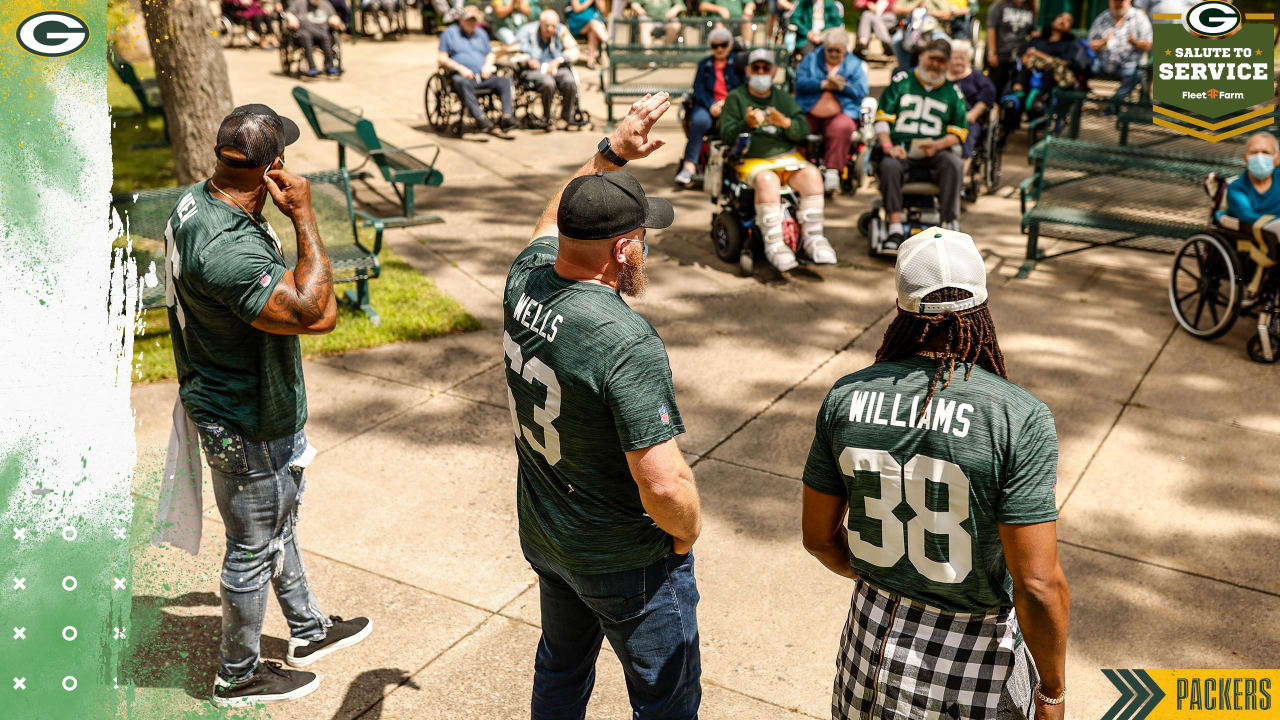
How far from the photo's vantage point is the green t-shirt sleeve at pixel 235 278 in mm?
3506

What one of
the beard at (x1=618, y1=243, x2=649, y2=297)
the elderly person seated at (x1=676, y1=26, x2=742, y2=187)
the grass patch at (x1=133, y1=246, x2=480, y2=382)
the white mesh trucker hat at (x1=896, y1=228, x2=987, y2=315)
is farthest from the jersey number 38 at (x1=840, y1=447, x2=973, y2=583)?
the elderly person seated at (x1=676, y1=26, x2=742, y2=187)

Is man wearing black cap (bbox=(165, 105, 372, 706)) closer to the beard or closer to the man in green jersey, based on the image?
the beard

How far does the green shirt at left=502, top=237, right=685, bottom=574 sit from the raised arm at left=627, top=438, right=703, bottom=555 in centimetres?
4

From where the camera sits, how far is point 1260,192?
7.19 m

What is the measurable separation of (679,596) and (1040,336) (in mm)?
5483

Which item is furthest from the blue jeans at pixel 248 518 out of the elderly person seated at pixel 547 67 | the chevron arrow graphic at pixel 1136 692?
the elderly person seated at pixel 547 67

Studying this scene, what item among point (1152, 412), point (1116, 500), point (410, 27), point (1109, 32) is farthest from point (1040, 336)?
point (410, 27)

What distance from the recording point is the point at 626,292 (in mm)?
2936

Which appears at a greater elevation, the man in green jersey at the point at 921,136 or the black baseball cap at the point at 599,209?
the black baseball cap at the point at 599,209

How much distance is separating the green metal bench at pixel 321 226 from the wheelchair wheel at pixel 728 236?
283cm

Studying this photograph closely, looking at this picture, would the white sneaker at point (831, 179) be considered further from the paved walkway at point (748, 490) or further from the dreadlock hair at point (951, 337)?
the dreadlock hair at point (951, 337)

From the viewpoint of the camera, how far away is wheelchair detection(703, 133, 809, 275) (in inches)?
352

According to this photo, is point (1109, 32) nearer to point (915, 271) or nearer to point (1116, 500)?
point (1116, 500)

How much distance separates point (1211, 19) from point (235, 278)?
7.95 metres
